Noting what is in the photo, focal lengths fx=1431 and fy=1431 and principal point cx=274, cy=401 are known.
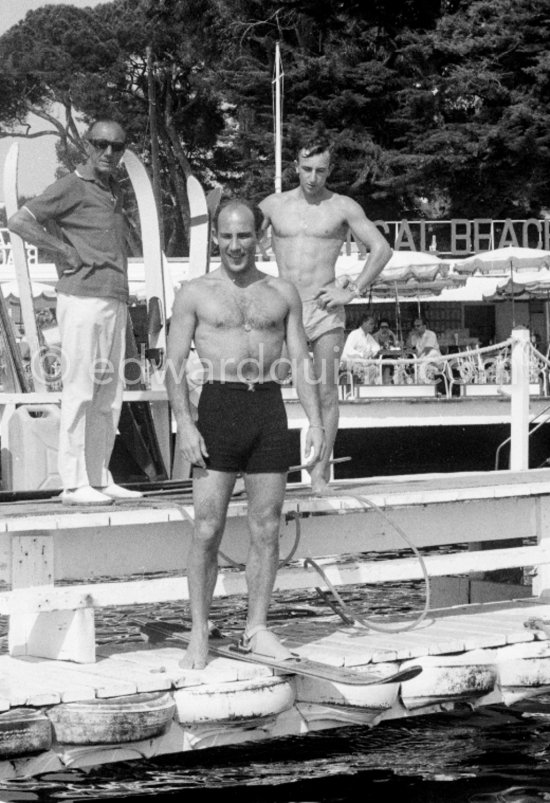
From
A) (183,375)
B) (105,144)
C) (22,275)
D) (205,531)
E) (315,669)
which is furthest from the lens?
(22,275)

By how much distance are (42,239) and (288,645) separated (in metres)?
2.48

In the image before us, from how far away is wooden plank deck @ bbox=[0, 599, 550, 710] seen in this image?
637cm

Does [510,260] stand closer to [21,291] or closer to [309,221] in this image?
[21,291]

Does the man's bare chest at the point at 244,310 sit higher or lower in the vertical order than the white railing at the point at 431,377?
higher

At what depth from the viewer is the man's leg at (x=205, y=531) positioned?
647cm

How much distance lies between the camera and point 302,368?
6.86m

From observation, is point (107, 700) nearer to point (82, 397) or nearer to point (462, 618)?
point (82, 397)

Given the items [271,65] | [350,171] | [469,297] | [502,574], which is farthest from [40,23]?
[502,574]

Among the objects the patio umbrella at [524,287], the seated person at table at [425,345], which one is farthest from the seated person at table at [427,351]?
the patio umbrella at [524,287]

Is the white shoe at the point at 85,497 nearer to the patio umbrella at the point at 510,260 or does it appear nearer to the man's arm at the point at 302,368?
the man's arm at the point at 302,368

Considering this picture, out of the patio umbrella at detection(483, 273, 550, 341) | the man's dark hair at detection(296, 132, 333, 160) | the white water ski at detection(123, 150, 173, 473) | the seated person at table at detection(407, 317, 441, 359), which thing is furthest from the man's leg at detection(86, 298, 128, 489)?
the patio umbrella at detection(483, 273, 550, 341)

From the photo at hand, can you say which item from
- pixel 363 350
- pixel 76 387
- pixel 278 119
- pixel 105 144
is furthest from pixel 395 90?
pixel 76 387

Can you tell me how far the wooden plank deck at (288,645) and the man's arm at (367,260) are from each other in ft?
6.18

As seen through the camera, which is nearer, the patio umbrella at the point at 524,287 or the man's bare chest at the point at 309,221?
the man's bare chest at the point at 309,221
